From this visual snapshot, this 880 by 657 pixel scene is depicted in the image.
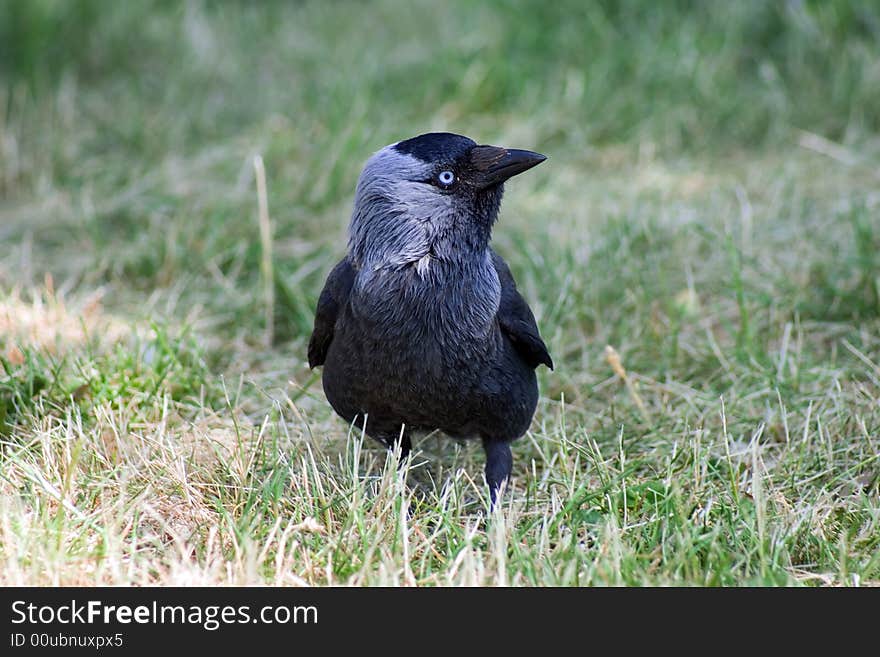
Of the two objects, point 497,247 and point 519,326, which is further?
point 497,247

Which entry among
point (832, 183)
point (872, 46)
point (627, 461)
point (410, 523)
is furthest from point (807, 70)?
point (410, 523)

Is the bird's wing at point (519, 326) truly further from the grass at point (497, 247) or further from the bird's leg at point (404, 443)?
the bird's leg at point (404, 443)

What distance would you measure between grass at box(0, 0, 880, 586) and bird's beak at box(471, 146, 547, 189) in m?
0.82

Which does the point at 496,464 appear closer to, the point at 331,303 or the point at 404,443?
the point at 404,443

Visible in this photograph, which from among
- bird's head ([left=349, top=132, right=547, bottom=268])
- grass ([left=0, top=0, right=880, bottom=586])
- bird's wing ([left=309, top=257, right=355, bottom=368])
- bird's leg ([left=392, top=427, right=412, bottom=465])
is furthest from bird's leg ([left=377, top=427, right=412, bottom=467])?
bird's head ([left=349, top=132, right=547, bottom=268])

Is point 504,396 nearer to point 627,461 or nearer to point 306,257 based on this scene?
point 627,461

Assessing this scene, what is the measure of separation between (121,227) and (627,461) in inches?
116

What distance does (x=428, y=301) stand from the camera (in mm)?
2996

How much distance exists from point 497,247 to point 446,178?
1890mm

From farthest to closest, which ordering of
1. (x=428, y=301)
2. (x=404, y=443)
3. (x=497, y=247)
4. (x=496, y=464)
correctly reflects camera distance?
(x=497, y=247), (x=404, y=443), (x=496, y=464), (x=428, y=301)

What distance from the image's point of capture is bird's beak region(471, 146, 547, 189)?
9.89 ft

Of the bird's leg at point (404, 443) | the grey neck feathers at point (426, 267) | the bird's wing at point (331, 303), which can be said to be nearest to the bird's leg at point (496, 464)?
the bird's leg at point (404, 443)

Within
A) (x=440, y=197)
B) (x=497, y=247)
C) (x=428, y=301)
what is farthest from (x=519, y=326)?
(x=497, y=247)

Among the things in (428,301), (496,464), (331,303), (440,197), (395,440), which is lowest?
(496,464)
